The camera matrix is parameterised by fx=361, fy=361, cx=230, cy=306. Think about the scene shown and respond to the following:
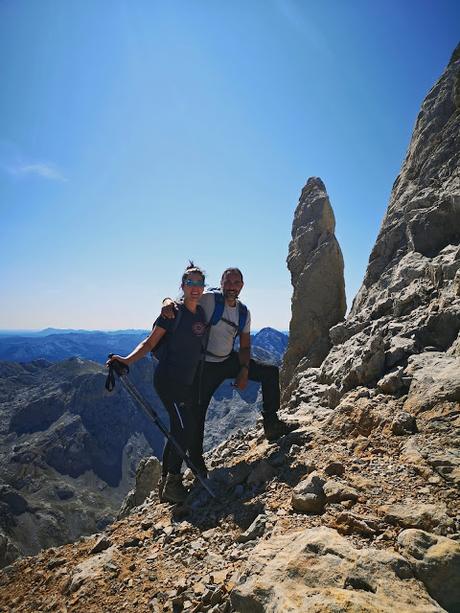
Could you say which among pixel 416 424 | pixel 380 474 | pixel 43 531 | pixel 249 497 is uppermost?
pixel 416 424

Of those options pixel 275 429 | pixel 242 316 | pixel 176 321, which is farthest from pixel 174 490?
pixel 242 316

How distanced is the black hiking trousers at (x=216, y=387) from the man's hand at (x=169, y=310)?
161 cm

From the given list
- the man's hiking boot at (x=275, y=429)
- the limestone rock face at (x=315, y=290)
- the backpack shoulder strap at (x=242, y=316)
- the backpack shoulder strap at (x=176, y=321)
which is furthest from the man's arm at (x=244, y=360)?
the limestone rock face at (x=315, y=290)

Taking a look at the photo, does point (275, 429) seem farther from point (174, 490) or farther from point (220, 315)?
point (220, 315)

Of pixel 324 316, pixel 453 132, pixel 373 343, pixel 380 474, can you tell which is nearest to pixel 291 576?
pixel 380 474

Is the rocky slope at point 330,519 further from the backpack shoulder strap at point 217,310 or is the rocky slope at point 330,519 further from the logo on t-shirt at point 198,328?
the backpack shoulder strap at point 217,310

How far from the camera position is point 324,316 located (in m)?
25.6

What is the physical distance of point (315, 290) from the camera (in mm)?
26359

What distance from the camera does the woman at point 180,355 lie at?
26.5ft

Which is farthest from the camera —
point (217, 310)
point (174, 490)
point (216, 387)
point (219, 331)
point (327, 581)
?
point (216, 387)

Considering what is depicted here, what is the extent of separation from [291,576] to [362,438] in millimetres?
4091

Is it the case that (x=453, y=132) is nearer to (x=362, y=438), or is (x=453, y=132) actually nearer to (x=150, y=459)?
(x=362, y=438)

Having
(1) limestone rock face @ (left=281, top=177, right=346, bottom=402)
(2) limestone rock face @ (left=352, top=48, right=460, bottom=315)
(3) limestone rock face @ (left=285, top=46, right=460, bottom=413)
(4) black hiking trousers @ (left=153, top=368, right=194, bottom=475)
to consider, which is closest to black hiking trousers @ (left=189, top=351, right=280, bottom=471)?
(4) black hiking trousers @ (left=153, top=368, right=194, bottom=475)

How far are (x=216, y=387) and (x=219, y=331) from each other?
151cm
